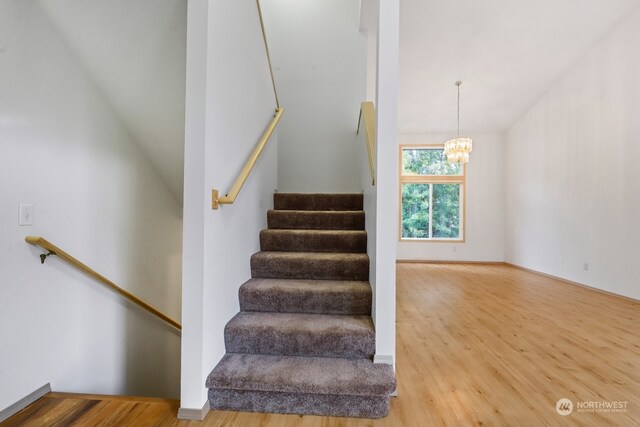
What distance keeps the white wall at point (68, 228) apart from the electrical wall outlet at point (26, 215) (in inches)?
1.3

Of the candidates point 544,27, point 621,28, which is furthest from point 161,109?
point 621,28

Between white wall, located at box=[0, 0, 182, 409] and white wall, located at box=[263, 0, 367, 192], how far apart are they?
1998 millimetres

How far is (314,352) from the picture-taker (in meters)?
1.64

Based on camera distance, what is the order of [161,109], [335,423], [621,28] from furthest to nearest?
1. [621,28]
2. [161,109]
3. [335,423]

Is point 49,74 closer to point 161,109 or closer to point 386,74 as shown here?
point 161,109

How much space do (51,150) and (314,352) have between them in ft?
6.96

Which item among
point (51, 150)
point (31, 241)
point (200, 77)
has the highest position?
point (200, 77)

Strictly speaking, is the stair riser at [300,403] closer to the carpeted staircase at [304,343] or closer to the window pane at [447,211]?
the carpeted staircase at [304,343]

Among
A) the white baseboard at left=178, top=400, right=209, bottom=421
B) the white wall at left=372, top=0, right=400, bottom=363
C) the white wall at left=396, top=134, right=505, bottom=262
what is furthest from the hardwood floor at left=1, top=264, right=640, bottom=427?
the white wall at left=396, top=134, right=505, bottom=262

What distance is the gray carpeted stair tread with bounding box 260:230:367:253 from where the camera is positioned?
237cm

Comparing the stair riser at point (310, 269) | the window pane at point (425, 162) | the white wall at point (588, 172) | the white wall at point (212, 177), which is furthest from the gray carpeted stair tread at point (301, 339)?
the window pane at point (425, 162)

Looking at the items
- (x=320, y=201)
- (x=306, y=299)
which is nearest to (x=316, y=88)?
(x=320, y=201)

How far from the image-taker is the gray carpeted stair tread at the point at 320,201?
2988mm

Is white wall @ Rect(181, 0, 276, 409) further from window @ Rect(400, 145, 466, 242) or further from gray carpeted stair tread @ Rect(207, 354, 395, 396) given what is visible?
window @ Rect(400, 145, 466, 242)
